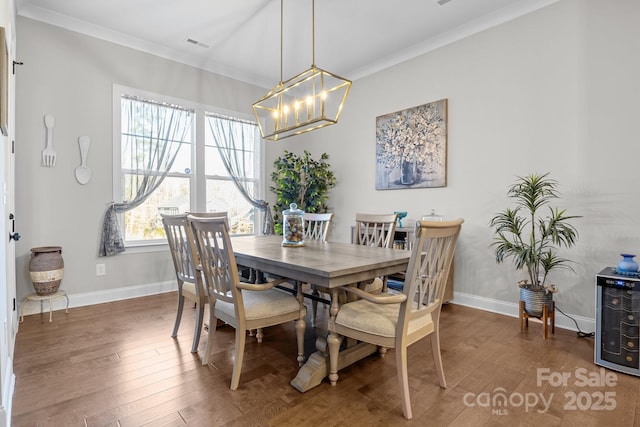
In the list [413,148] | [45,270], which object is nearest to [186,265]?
[45,270]

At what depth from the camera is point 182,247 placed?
98.8 inches

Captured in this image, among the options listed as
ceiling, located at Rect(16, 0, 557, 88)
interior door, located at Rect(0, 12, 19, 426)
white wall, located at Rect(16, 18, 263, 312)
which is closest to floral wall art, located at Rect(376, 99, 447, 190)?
ceiling, located at Rect(16, 0, 557, 88)

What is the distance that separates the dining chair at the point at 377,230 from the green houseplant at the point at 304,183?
1640mm

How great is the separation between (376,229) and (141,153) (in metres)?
2.98

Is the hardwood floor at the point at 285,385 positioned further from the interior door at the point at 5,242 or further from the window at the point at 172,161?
the window at the point at 172,161

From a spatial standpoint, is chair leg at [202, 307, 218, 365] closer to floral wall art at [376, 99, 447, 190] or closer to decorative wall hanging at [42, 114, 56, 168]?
decorative wall hanging at [42, 114, 56, 168]

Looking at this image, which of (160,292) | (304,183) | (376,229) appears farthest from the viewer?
(304,183)

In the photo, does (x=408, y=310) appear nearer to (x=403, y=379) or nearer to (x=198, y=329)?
(x=403, y=379)

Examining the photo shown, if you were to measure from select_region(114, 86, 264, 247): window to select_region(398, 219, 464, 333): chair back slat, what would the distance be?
11.1 feet

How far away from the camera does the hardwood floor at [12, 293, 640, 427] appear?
168 cm

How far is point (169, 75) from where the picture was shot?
4.17 m

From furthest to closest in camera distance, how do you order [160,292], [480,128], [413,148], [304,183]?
[304,183] < [160,292] < [413,148] < [480,128]

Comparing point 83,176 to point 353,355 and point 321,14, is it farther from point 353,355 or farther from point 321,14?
point 353,355

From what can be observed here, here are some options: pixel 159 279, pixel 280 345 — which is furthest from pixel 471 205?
pixel 159 279
